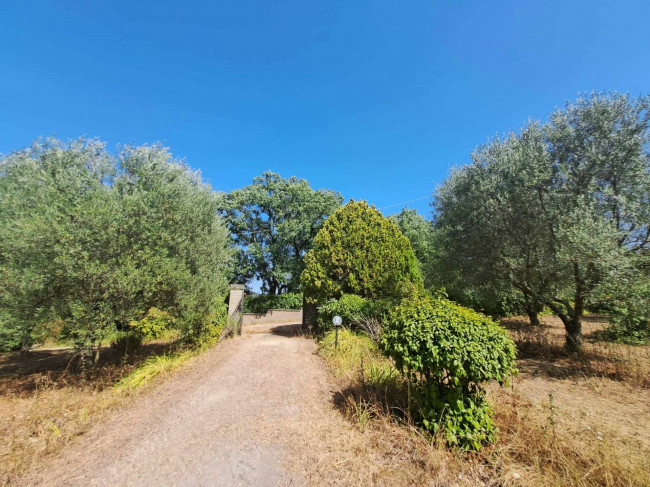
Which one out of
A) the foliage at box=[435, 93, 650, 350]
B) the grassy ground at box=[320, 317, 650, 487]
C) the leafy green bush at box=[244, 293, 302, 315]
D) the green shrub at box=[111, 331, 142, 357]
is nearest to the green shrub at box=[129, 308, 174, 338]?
the green shrub at box=[111, 331, 142, 357]

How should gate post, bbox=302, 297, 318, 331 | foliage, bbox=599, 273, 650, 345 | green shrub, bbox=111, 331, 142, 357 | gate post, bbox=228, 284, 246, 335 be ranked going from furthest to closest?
gate post, bbox=302, 297, 318, 331 → gate post, bbox=228, 284, 246, 335 → green shrub, bbox=111, 331, 142, 357 → foliage, bbox=599, 273, 650, 345

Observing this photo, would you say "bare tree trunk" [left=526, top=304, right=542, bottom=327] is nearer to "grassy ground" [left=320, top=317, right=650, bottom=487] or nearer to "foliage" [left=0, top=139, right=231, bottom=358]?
"grassy ground" [left=320, top=317, right=650, bottom=487]

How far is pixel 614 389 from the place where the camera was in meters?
5.76

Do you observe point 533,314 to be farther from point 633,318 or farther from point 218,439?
point 218,439

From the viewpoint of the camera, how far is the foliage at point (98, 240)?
5395 millimetres

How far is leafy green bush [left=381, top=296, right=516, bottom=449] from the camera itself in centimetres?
308

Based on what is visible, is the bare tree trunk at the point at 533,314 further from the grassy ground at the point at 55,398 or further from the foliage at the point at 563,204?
the grassy ground at the point at 55,398

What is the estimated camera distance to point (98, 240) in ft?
18.6

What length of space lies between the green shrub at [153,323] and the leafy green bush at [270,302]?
10762 millimetres

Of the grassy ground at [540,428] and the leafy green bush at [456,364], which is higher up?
the leafy green bush at [456,364]

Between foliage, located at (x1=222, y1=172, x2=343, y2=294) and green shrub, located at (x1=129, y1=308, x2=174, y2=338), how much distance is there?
1255cm

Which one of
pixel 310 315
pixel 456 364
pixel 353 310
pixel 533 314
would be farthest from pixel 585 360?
pixel 310 315

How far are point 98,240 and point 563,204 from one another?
1166 cm

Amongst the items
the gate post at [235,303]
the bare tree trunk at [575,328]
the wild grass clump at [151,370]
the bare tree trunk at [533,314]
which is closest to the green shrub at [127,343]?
the wild grass clump at [151,370]
